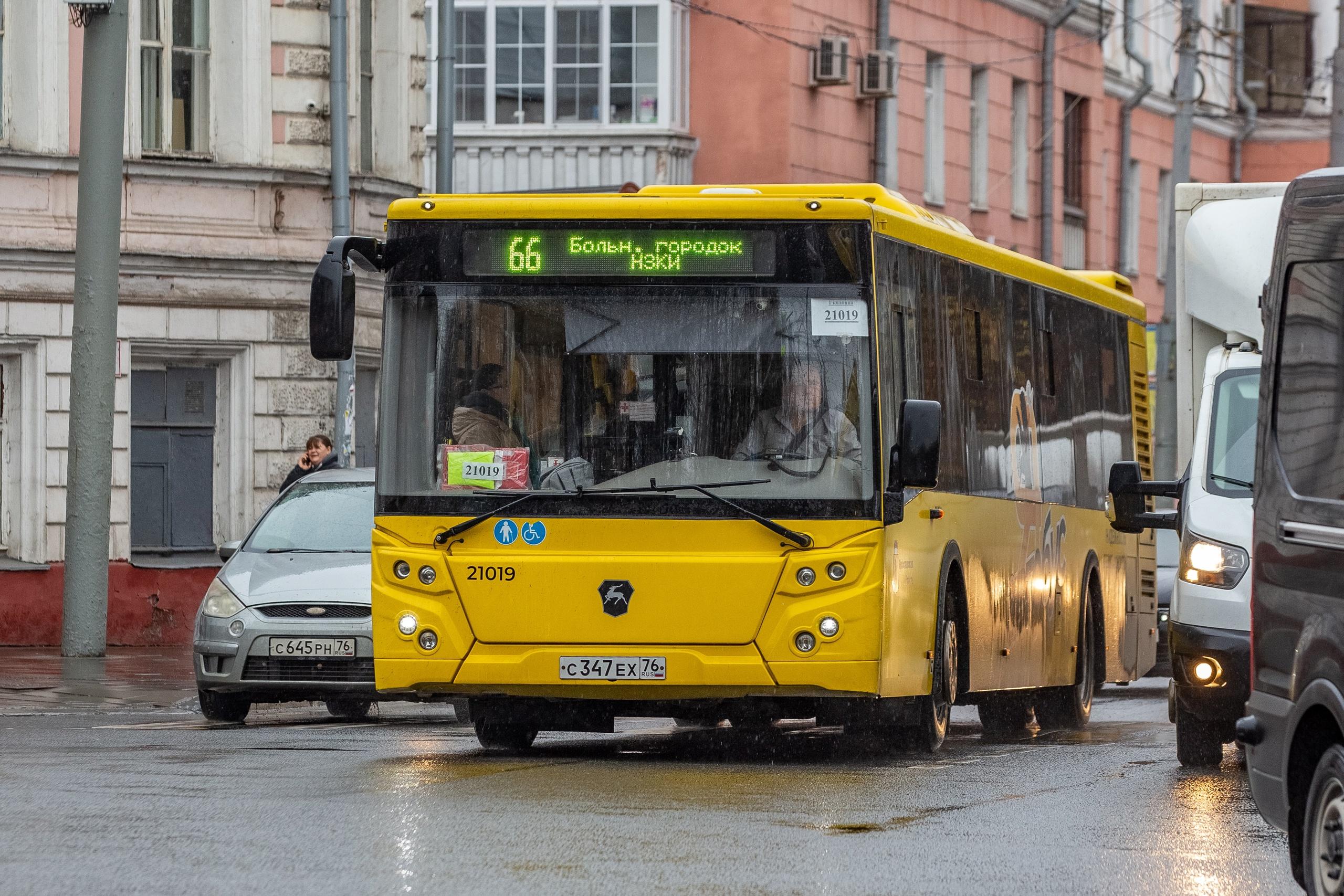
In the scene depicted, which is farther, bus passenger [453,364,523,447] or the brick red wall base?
the brick red wall base

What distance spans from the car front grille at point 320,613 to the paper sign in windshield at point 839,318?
4.96 m

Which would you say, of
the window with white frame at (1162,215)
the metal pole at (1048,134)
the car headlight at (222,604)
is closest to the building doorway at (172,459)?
the car headlight at (222,604)

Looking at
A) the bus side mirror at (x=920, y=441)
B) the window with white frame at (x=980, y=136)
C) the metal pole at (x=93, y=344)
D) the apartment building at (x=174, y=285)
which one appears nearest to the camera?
the bus side mirror at (x=920, y=441)

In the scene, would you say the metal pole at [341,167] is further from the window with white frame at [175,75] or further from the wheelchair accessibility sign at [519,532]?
the wheelchair accessibility sign at [519,532]

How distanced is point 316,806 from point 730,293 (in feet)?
11.3

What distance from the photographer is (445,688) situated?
12539 millimetres

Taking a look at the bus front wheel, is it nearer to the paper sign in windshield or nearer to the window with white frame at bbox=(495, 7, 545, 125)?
the paper sign in windshield

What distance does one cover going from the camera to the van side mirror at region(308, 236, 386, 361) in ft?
40.3

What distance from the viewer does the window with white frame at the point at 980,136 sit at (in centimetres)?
4169

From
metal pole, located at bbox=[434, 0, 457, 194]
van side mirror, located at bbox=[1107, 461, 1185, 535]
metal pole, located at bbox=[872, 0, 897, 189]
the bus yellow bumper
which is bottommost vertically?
the bus yellow bumper

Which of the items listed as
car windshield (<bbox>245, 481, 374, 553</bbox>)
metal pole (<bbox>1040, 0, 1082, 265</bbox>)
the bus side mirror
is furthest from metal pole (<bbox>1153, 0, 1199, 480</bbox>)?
the bus side mirror

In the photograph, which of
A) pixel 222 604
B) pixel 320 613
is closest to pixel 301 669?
pixel 320 613

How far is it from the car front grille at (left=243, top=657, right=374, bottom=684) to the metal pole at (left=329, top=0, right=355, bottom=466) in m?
7.98

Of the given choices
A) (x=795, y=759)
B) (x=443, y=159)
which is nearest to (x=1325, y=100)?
(x=443, y=159)
